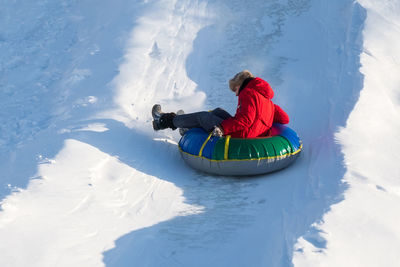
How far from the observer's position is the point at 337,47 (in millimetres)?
6141

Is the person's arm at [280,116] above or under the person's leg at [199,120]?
above

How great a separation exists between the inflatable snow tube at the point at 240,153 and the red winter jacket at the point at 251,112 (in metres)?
0.10

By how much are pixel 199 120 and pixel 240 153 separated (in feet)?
1.81

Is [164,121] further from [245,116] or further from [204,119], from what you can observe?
[245,116]

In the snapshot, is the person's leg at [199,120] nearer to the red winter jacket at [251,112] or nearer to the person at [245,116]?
the person at [245,116]

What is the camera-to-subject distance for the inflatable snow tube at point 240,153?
13.1 ft

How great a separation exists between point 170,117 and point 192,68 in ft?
6.44

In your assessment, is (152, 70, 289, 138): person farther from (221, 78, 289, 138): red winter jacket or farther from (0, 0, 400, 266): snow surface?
(0, 0, 400, 266): snow surface

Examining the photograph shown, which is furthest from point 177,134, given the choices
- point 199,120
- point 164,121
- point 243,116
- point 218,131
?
point 243,116

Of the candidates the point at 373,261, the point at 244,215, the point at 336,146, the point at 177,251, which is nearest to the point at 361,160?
the point at 336,146

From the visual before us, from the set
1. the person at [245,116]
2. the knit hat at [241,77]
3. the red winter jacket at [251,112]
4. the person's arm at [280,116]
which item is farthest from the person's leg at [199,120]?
the person's arm at [280,116]

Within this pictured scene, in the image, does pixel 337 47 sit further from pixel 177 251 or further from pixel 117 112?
pixel 177 251

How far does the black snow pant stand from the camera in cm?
423

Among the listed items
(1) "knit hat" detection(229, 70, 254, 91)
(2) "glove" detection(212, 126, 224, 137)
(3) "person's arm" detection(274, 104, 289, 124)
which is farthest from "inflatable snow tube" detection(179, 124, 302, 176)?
(1) "knit hat" detection(229, 70, 254, 91)
